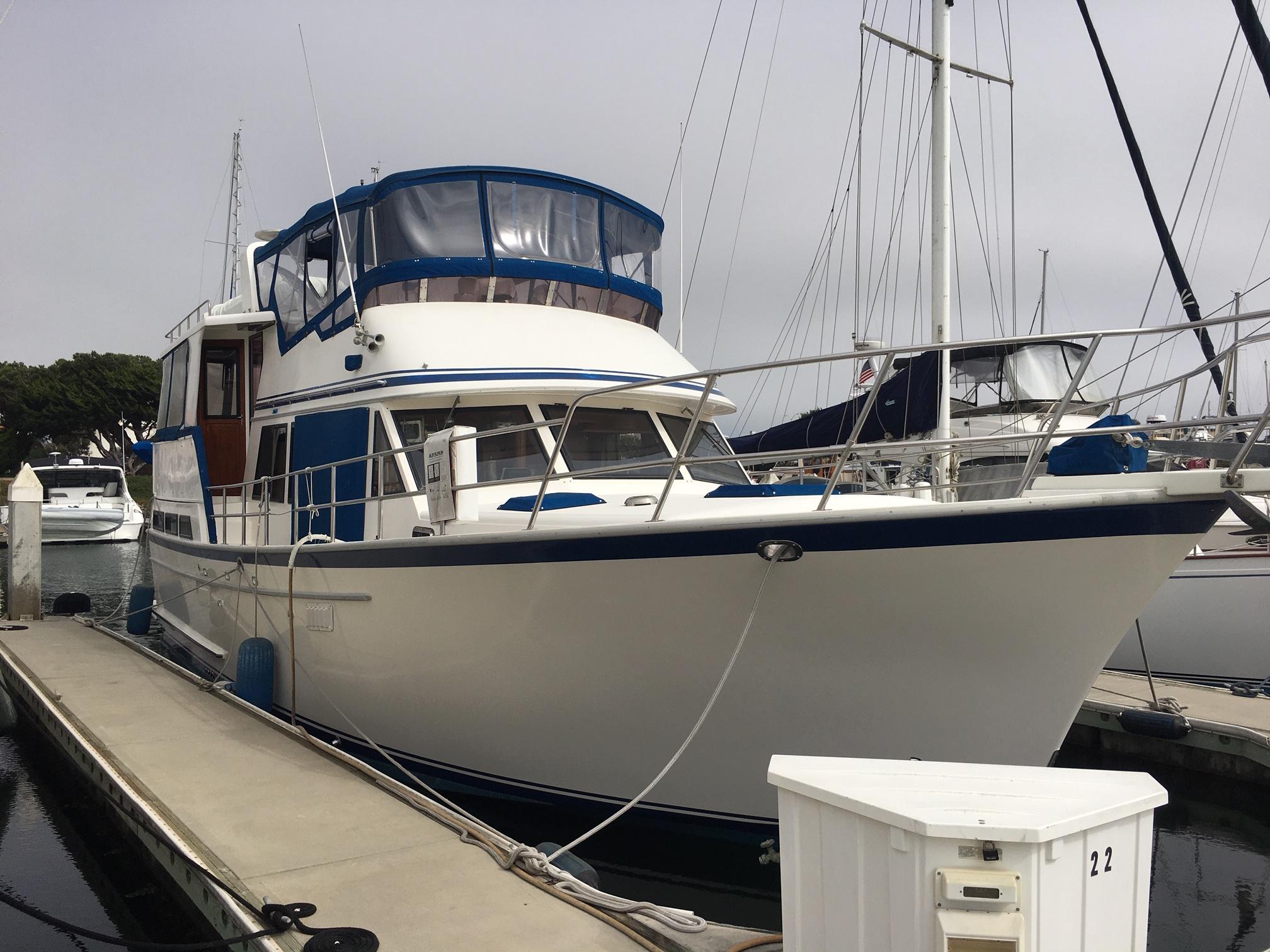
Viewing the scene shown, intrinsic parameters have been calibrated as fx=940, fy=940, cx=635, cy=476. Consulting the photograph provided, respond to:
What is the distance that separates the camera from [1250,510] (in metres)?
3.51

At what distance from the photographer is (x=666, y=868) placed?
5.19 meters

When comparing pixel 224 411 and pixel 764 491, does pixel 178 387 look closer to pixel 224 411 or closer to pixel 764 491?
pixel 224 411

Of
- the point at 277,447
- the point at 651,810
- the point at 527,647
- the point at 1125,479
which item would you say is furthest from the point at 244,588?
the point at 1125,479

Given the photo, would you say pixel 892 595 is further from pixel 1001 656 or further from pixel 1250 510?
pixel 1250 510

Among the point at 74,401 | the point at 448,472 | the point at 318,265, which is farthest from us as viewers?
the point at 74,401

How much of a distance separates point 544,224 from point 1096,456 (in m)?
4.68

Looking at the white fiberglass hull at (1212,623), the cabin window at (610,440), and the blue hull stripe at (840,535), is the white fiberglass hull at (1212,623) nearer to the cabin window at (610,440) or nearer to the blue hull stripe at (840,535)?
the cabin window at (610,440)

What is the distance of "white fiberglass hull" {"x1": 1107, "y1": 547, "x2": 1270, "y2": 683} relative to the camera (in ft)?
30.9

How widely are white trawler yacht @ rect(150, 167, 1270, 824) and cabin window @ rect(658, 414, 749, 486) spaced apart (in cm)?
3

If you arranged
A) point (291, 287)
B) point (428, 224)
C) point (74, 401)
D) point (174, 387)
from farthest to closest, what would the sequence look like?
point (74, 401) → point (174, 387) → point (291, 287) → point (428, 224)

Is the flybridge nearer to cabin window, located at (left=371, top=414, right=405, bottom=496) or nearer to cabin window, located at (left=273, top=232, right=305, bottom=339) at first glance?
cabin window, located at (left=273, top=232, right=305, bottom=339)

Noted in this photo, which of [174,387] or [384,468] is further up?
[174,387]

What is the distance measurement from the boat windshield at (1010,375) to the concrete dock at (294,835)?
8.95m

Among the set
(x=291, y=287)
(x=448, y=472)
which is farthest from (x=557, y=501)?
(x=291, y=287)
